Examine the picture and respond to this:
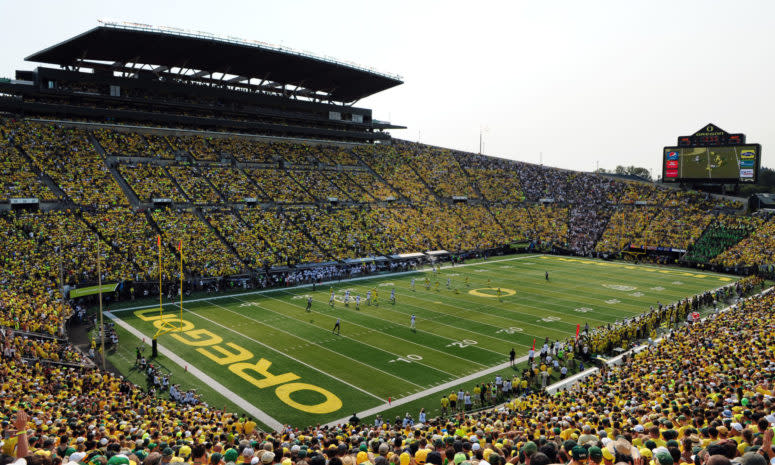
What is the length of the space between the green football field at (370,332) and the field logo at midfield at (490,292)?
2.7 inches

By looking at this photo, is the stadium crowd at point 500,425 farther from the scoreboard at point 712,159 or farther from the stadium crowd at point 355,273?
the scoreboard at point 712,159

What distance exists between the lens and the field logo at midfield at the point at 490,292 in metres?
31.8

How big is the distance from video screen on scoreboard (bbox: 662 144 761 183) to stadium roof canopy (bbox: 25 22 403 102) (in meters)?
32.5

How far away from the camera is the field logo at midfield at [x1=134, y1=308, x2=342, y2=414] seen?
16078mm

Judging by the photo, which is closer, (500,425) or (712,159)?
(500,425)

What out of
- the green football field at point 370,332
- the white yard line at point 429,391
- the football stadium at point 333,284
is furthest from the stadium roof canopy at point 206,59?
the white yard line at point 429,391

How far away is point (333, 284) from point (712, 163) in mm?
42934

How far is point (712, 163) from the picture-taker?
50.5m

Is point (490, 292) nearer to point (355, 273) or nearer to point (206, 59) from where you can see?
point (355, 273)

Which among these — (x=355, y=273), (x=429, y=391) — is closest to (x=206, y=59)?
(x=355, y=273)

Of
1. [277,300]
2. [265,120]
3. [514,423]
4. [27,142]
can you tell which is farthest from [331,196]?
[514,423]

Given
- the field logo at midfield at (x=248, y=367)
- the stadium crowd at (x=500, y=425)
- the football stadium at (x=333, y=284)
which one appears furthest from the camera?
the field logo at midfield at (x=248, y=367)

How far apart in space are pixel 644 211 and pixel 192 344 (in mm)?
52217

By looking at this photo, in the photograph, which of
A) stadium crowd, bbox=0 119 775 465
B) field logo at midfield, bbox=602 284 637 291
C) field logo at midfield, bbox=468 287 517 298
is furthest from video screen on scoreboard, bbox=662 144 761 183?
field logo at midfield, bbox=468 287 517 298
